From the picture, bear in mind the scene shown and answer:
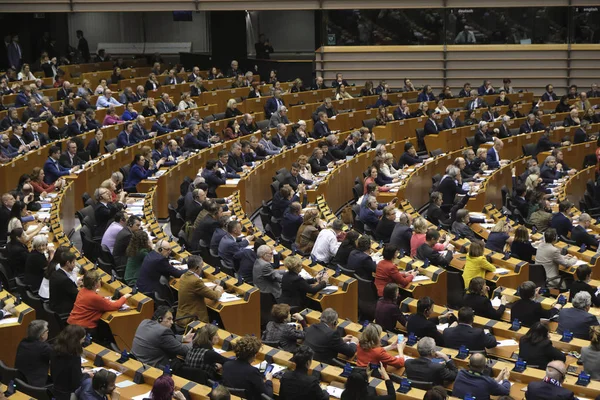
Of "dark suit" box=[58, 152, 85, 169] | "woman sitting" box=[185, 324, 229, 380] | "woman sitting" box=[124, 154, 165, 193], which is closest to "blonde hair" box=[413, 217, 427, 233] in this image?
"woman sitting" box=[185, 324, 229, 380]

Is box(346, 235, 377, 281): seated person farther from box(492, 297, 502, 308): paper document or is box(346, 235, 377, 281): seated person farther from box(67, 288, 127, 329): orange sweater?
box(67, 288, 127, 329): orange sweater

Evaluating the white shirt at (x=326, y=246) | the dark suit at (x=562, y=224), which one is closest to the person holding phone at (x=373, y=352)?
the white shirt at (x=326, y=246)

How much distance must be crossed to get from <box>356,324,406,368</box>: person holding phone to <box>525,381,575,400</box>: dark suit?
1.37 m

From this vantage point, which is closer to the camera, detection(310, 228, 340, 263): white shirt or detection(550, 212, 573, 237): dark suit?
detection(310, 228, 340, 263): white shirt

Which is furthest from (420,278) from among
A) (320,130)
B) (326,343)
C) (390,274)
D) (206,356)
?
(320,130)

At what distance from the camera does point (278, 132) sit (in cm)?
1991

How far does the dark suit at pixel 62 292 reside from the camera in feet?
34.0

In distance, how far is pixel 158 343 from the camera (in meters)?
9.09

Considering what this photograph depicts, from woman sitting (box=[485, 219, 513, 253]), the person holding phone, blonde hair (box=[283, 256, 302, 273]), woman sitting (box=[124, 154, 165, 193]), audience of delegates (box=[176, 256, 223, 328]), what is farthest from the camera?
woman sitting (box=[124, 154, 165, 193])

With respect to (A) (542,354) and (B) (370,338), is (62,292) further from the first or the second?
(A) (542,354)

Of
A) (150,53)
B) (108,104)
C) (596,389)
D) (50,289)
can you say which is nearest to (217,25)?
(150,53)

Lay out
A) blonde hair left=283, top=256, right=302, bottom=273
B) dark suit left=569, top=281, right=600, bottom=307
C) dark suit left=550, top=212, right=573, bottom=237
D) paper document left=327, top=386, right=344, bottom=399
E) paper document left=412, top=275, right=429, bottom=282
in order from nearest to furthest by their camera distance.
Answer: paper document left=327, top=386, right=344, bottom=399
blonde hair left=283, top=256, right=302, bottom=273
dark suit left=569, top=281, right=600, bottom=307
paper document left=412, top=275, right=429, bottom=282
dark suit left=550, top=212, right=573, bottom=237

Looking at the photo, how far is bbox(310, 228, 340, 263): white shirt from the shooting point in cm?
1274

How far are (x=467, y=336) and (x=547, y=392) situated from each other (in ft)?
5.18
